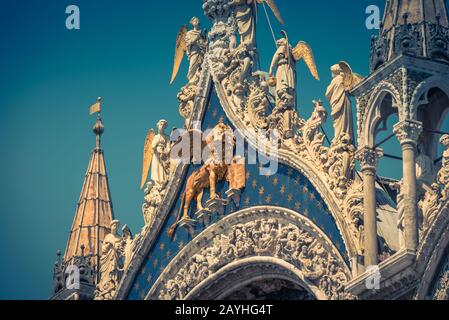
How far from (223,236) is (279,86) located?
10.1 ft

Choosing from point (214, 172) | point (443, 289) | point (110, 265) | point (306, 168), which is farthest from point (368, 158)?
point (110, 265)

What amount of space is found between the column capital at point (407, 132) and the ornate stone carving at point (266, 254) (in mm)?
2864

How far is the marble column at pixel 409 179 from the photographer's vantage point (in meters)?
34.9

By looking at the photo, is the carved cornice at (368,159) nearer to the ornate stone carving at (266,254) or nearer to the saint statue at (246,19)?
the ornate stone carving at (266,254)

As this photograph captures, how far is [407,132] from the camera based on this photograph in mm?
35531

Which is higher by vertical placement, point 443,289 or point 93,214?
point 93,214

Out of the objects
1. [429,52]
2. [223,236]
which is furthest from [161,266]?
[429,52]

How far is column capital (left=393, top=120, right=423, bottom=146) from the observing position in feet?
116

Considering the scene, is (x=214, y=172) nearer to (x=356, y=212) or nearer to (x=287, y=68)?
(x=287, y=68)

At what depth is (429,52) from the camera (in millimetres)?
36156

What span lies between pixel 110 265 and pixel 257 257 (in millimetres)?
4940

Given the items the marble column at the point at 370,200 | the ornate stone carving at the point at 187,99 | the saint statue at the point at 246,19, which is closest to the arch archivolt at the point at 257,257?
the marble column at the point at 370,200
